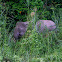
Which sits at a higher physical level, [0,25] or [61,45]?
[0,25]

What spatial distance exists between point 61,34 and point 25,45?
3.96ft

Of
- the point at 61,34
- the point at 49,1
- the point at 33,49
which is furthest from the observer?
the point at 49,1

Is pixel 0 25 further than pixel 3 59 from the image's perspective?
Yes

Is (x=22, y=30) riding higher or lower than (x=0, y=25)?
lower

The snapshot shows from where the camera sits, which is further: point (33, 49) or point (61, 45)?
point (61, 45)

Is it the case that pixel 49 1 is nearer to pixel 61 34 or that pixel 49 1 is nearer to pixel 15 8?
pixel 15 8

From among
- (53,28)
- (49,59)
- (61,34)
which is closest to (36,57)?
(49,59)

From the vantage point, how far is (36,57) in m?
3.42

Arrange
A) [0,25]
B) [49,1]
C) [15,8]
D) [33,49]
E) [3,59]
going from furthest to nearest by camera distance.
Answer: [49,1] → [15,8] → [0,25] → [33,49] → [3,59]

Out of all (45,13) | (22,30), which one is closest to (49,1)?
(45,13)

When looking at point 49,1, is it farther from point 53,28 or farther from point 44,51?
point 44,51

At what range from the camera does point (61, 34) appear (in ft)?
14.9

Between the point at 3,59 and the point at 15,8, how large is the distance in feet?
8.28

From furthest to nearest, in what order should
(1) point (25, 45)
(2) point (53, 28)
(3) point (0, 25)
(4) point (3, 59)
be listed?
(2) point (53, 28) < (3) point (0, 25) < (1) point (25, 45) < (4) point (3, 59)
